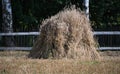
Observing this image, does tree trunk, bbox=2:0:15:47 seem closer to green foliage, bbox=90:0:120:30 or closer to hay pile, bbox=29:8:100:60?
green foliage, bbox=90:0:120:30

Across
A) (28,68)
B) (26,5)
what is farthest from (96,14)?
(28,68)

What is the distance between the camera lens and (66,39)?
1533cm

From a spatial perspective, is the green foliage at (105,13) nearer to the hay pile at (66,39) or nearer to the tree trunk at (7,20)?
the tree trunk at (7,20)

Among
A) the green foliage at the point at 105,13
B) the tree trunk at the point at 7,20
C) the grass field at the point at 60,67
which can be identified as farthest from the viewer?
the green foliage at the point at 105,13

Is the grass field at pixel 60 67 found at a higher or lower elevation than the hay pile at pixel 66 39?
lower

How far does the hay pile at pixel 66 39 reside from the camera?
1513 cm

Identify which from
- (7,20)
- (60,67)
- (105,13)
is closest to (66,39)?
(60,67)

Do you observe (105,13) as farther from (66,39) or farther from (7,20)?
(66,39)

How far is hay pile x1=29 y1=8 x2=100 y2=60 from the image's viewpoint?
596 inches

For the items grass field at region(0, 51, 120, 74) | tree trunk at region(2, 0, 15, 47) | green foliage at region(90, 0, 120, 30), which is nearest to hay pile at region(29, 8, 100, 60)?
grass field at region(0, 51, 120, 74)

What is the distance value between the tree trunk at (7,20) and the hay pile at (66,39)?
24.2ft

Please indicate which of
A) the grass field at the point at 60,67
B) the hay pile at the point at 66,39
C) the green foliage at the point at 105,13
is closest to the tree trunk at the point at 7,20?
the green foliage at the point at 105,13

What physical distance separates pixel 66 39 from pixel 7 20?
8423 millimetres

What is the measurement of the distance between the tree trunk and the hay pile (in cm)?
737
